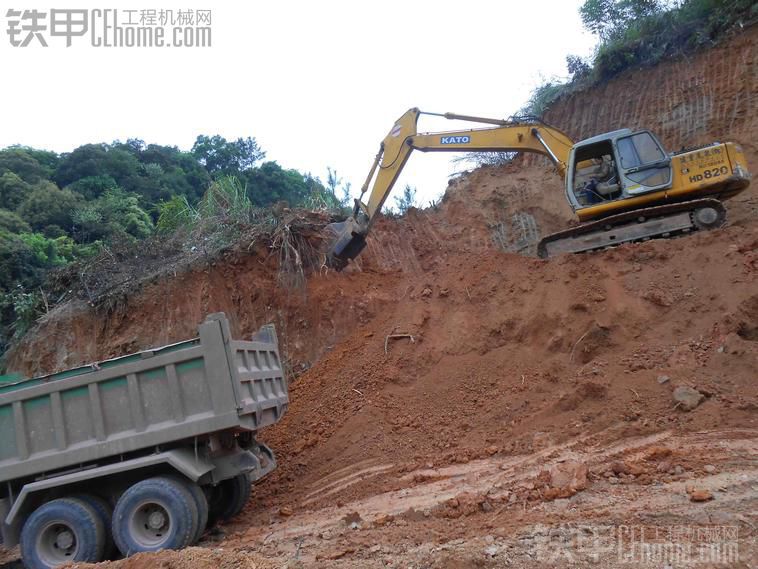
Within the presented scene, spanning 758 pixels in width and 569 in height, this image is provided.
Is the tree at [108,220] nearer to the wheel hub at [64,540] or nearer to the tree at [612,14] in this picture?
the tree at [612,14]

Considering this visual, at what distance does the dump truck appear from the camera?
5.50m

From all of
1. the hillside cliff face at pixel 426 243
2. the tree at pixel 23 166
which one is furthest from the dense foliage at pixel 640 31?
the tree at pixel 23 166

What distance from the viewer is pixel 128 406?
573cm

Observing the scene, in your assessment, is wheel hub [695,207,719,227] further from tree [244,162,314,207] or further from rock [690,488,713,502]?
tree [244,162,314,207]

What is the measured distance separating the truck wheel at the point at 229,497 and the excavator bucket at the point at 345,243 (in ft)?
15.5

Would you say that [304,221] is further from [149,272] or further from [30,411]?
[30,411]

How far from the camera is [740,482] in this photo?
434 cm

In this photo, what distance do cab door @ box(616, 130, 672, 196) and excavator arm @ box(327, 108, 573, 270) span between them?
3.21 ft

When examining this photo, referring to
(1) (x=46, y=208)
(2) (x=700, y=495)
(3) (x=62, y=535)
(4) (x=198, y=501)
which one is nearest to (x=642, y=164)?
(2) (x=700, y=495)

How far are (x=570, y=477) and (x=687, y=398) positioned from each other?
74.9 inches

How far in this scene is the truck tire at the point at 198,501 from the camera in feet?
18.2

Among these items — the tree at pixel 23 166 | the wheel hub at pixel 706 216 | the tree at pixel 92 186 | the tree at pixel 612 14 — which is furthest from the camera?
the tree at pixel 23 166

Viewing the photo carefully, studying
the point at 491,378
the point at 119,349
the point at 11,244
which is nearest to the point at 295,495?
the point at 491,378

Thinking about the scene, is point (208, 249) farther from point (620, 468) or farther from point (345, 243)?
point (620, 468)
